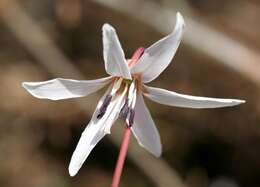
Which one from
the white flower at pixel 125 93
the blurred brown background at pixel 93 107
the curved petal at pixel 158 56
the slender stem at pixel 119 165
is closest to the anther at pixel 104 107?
the white flower at pixel 125 93

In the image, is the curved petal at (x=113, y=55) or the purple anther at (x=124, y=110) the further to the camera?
the purple anther at (x=124, y=110)

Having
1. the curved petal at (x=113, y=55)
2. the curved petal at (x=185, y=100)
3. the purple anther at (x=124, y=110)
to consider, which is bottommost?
the purple anther at (x=124, y=110)

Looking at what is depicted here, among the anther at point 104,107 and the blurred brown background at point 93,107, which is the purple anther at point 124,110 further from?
the blurred brown background at point 93,107

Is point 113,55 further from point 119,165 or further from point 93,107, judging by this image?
point 93,107

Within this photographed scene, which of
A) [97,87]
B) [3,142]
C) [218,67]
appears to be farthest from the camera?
[218,67]

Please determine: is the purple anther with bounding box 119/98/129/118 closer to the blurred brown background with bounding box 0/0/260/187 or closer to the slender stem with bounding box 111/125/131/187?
the slender stem with bounding box 111/125/131/187

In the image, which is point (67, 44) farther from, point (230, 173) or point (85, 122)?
point (230, 173)

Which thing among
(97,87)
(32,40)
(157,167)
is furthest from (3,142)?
(97,87)
